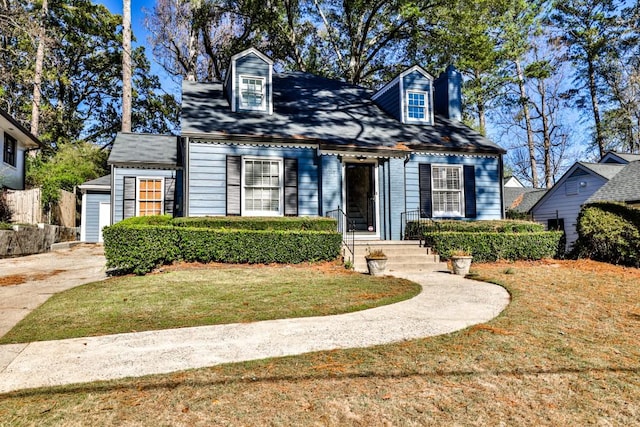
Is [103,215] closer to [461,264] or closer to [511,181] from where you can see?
[461,264]

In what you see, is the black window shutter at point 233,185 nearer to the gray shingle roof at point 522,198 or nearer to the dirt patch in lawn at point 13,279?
the dirt patch in lawn at point 13,279

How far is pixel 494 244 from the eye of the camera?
1116 centimetres

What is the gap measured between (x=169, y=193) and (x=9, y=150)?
1009cm

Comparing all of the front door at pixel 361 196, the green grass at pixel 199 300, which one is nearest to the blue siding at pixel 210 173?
the front door at pixel 361 196

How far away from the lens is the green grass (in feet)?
16.2

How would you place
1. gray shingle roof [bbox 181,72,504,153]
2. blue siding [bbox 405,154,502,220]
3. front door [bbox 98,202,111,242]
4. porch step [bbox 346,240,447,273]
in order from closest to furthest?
porch step [bbox 346,240,447,273]
gray shingle roof [bbox 181,72,504,153]
blue siding [bbox 405,154,502,220]
front door [bbox 98,202,111,242]

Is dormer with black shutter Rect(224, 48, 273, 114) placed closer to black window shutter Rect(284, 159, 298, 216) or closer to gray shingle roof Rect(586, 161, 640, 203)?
black window shutter Rect(284, 159, 298, 216)

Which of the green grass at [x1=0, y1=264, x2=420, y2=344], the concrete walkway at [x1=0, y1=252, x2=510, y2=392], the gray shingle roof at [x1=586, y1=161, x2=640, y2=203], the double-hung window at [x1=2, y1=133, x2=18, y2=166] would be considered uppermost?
the double-hung window at [x1=2, y1=133, x2=18, y2=166]

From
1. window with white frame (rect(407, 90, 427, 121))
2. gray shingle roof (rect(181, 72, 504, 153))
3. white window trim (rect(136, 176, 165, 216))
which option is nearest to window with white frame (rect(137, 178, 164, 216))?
white window trim (rect(136, 176, 165, 216))

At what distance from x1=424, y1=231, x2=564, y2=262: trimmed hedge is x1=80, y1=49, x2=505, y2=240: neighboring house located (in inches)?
97.9

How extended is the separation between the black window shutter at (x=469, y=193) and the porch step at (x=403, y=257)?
3342mm

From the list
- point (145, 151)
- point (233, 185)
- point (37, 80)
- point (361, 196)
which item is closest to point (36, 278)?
point (233, 185)

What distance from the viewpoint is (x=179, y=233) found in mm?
9422

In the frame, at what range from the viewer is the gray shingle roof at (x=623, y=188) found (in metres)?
17.8
